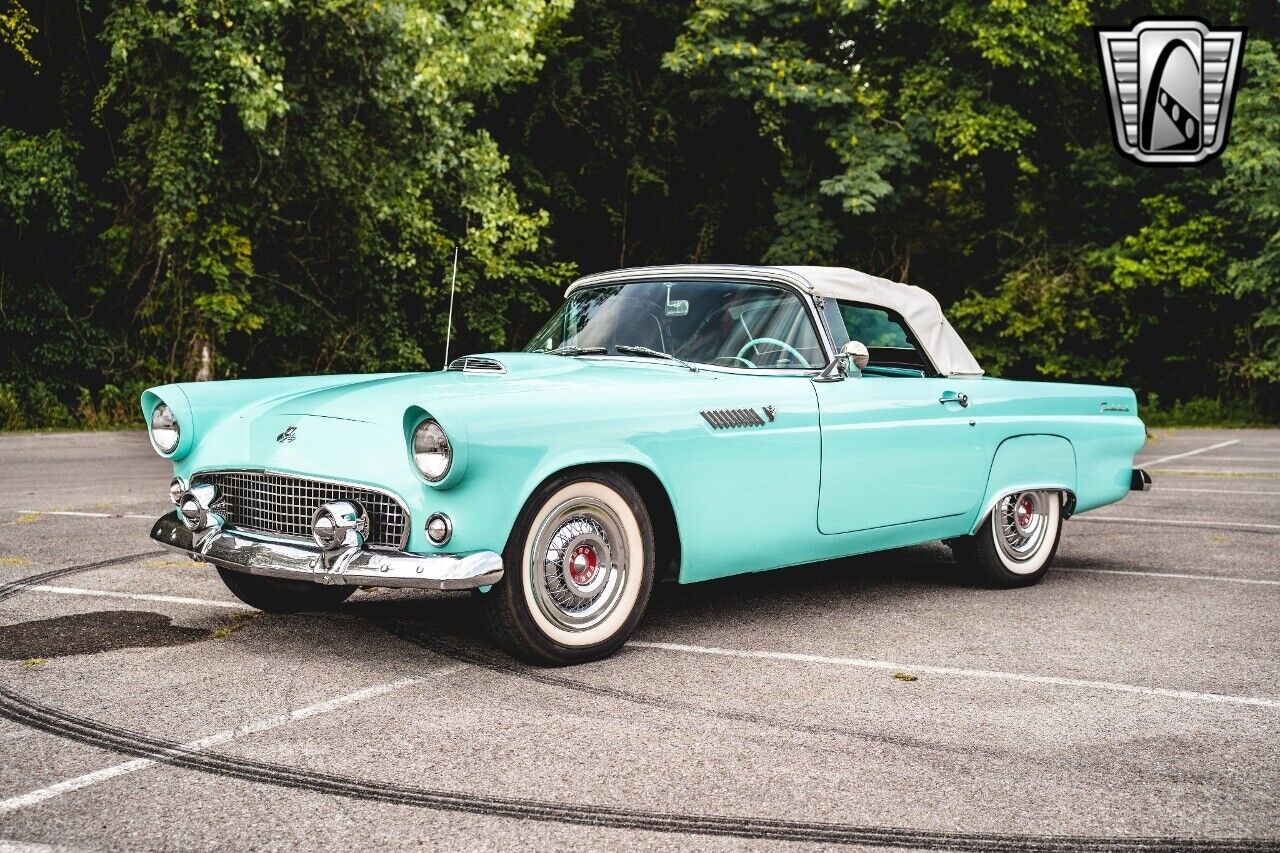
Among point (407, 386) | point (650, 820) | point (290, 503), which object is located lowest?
point (650, 820)

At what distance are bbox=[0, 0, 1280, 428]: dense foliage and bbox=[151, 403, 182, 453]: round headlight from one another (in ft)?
41.0

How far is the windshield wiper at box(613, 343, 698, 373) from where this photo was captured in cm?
585

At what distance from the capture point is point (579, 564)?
4.99 metres

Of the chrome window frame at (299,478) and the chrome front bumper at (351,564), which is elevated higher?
the chrome window frame at (299,478)

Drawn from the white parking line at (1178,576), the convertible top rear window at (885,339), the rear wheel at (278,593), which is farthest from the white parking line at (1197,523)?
the rear wheel at (278,593)

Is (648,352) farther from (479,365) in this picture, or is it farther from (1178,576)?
(1178,576)

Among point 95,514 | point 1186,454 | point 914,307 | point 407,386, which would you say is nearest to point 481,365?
point 407,386

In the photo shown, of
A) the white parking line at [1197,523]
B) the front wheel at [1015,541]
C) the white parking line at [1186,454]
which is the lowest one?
the white parking line at [1197,523]

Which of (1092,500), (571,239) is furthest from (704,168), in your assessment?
(1092,500)

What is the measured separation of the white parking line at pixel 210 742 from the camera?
11.4 ft

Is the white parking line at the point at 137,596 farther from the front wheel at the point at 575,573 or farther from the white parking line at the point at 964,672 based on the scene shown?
the white parking line at the point at 964,672

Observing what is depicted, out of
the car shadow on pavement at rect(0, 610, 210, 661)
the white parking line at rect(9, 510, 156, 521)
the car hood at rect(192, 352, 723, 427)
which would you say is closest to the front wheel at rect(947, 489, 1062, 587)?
the car hood at rect(192, 352, 723, 427)

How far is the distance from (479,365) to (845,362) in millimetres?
1652

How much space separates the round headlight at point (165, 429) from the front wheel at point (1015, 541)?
3.81 metres
